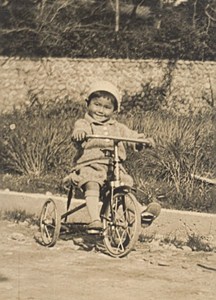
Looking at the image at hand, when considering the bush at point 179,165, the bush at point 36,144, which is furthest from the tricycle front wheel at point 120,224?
the bush at point 36,144

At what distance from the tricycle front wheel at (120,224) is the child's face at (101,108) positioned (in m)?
0.61

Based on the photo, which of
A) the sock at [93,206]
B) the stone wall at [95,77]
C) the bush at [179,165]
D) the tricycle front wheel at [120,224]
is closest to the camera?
the tricycle front wheel at [120,224]

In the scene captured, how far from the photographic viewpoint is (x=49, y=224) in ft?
18.4

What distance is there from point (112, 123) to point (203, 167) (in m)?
1.43

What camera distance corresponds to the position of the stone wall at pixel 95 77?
302 inches

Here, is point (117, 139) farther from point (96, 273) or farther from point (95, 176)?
point (96, 273)

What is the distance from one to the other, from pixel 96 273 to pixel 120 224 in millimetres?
547

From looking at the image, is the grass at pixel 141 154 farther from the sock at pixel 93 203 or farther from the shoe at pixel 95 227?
the shoe at pixel 95 227

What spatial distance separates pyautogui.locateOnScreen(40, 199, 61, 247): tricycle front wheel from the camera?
5.43m

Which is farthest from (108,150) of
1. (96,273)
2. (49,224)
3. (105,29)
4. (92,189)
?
(105,29)

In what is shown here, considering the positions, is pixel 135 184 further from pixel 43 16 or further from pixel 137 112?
pixel 43 16

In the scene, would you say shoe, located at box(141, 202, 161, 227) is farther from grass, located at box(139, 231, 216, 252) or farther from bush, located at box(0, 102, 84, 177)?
bush, located at box(0, 102, 84, 177)

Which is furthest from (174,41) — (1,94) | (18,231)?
(18,231)

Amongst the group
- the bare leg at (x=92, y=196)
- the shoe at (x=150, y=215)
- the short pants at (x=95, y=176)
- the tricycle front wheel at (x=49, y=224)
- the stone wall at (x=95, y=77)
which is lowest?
the tricycle front wheel at (x=49, y=224)
